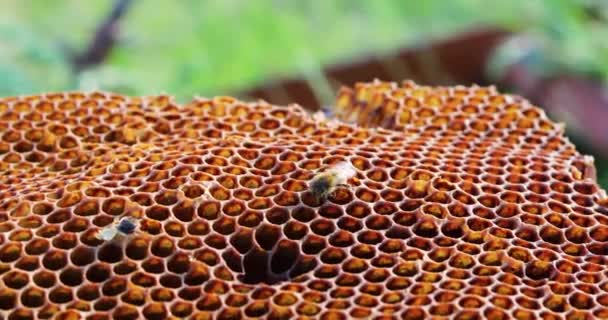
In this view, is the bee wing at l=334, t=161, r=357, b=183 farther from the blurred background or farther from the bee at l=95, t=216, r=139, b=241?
the blurred background

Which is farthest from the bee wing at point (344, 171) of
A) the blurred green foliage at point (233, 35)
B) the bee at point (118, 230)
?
the blurred green foliage at point (233, 35)

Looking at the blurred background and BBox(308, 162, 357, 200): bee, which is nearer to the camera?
BBox(308, 162, 357, 200): bee

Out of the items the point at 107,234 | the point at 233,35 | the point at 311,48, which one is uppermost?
the point at 311,48

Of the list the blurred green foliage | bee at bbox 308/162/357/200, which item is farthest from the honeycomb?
the blurred green foliage

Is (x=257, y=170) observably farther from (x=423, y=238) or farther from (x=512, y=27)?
(x=512, y=27)

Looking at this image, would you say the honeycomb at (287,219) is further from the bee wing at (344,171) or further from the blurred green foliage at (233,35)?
the blurred green foliage at (233,35)

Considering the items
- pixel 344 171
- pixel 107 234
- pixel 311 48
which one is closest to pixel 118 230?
pixel 107 234

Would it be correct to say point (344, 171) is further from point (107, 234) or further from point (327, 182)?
point (107, 234)
